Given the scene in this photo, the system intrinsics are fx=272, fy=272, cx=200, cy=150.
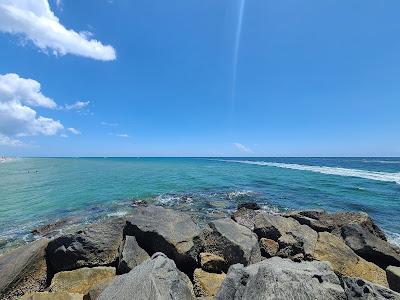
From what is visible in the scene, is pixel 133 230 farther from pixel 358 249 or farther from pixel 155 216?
pixel 358 249

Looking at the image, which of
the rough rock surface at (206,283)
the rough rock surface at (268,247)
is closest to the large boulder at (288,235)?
the rough rock surface at (268,247)

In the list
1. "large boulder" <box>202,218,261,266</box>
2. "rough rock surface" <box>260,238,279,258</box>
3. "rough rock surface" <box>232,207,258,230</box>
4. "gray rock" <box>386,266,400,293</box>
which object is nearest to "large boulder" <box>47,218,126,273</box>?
"large boulder" <box>202,218,261,266</box>

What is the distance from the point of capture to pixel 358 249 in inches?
384

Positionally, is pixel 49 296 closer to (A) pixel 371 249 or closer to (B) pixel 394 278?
(B) pixel 394 278

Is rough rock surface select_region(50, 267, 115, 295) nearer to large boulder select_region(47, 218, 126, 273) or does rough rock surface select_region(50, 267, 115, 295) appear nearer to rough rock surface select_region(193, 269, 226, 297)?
large boulder select_region(47, 218, 126, 273)

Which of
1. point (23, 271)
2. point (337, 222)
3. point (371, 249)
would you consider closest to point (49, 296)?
point (23, 271)

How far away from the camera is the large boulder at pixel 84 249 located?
8.14 m

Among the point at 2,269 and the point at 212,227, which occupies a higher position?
the point at 212,227

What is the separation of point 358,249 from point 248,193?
17.0 metres

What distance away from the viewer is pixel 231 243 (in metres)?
8.32

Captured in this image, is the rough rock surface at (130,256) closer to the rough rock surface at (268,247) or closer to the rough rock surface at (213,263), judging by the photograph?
the rough rock surface at (213,263)

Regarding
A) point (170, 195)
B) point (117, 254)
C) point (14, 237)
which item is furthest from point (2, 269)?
point (170, 195)

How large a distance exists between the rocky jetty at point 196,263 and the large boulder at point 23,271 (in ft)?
0.08

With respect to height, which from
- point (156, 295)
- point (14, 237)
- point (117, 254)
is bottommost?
point (14, 237)
